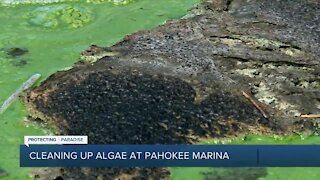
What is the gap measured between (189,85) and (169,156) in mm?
806

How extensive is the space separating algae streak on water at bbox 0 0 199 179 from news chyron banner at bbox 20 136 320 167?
491 mm

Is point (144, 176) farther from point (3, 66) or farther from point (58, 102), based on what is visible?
point (3, 66)

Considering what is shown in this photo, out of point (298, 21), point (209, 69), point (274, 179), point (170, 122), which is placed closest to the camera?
point (274, 179)

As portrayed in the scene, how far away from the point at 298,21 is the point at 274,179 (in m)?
2.19

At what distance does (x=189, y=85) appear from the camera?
4875 mm

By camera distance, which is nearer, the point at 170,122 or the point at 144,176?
the point at 144,176

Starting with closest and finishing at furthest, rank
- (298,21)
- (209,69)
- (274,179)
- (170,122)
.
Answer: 1. (274,179)
2. (170,122)
3. (209,69)
4. (298,21)

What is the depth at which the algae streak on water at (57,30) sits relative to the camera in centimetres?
520

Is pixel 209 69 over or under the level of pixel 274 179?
over

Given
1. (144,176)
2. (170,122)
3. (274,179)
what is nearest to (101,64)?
(170,122)

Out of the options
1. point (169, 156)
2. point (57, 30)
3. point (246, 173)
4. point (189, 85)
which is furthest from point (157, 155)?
point (57, 30)

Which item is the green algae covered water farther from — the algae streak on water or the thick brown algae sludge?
the algae streak on water

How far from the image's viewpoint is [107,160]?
418 centimetres

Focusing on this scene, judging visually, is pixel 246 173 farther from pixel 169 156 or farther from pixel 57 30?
pixel 57 30
